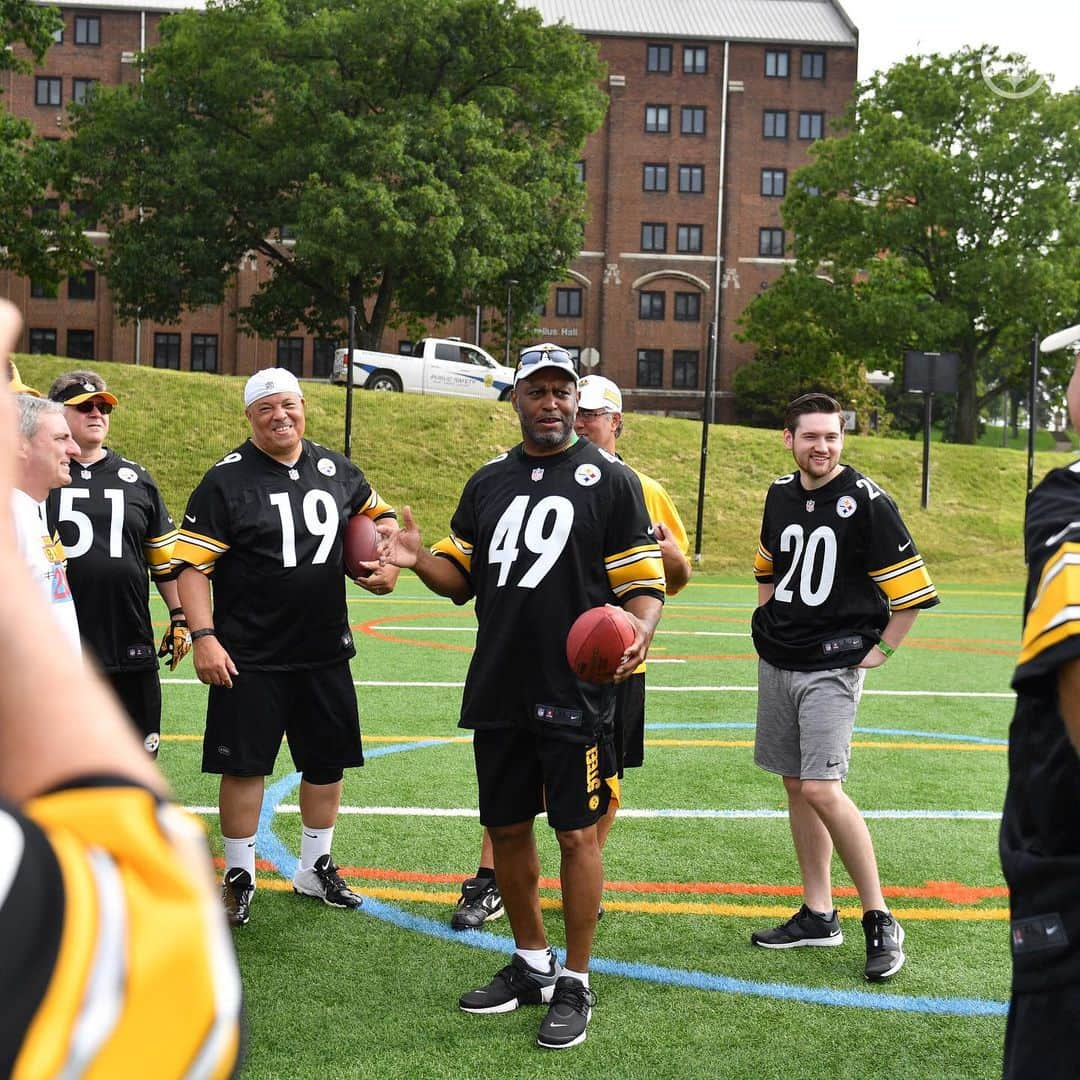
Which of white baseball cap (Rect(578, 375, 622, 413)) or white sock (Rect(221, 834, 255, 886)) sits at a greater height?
white baseball cap (Rect(578, 375, 622, 413))

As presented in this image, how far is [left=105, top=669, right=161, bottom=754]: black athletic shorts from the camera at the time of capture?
6516 millimetres

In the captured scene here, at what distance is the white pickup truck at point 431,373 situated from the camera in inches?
1439

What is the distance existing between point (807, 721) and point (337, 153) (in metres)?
37.4

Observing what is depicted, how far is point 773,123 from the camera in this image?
204 feet

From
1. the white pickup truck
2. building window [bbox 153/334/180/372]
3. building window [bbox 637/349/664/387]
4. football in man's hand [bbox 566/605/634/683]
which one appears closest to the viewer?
football in man's hand [bbox 566/605/634/683]

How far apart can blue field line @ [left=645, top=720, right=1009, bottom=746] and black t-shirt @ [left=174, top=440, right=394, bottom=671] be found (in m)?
4.22

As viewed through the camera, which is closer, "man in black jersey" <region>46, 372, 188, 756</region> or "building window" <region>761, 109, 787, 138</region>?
"man in black jersey" <region>46, 372, 188, 756</region>

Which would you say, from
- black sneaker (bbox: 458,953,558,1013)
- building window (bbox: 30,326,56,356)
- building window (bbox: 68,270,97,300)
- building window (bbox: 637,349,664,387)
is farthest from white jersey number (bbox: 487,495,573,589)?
building window (bbox: 30,326,56,356)

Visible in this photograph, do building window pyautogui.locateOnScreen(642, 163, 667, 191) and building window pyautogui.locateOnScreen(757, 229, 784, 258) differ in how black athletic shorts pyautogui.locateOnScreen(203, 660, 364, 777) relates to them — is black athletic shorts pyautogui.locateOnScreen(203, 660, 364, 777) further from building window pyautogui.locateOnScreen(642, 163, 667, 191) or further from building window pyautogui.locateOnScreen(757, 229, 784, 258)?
building window pyautogui.locateOnScreen(757, 229, 784, 258)

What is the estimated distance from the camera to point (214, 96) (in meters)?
41.6

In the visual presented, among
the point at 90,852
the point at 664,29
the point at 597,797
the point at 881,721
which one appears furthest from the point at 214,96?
the point at 90,852

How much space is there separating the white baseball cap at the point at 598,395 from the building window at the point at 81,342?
190 feet

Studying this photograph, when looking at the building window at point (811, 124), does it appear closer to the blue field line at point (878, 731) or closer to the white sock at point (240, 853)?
the blue field line at point (878, 731)

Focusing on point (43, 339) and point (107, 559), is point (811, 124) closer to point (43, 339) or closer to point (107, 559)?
point (43, 339)
